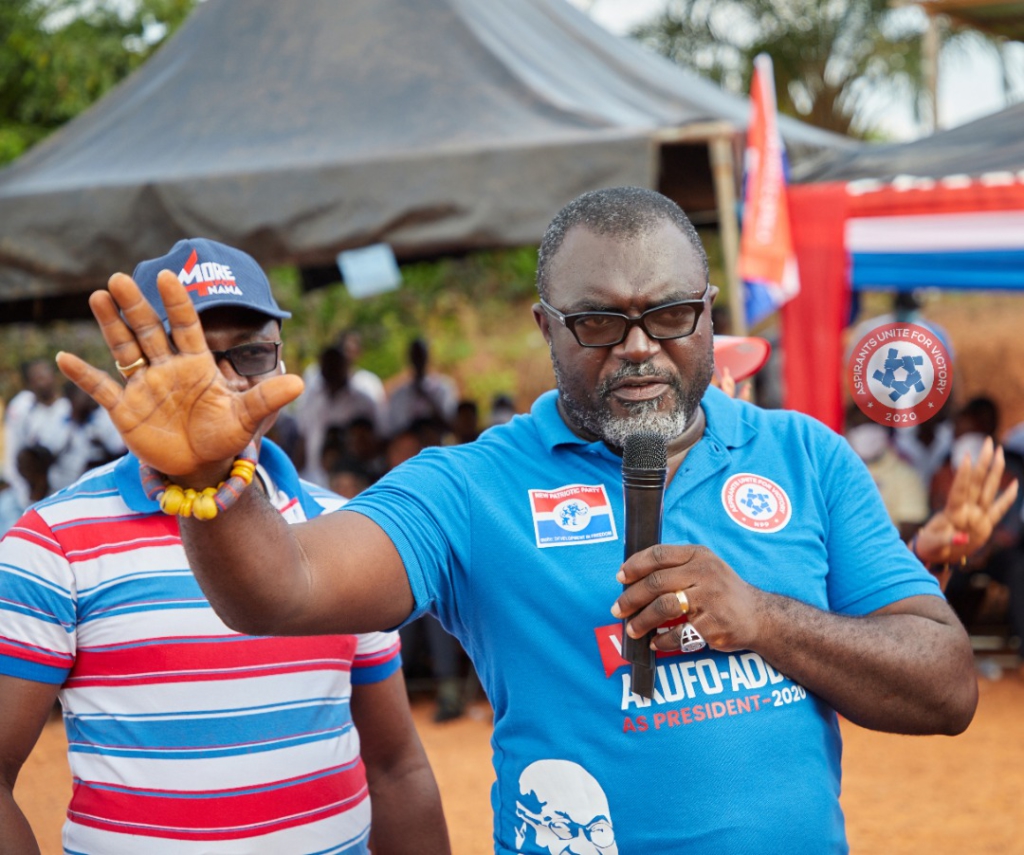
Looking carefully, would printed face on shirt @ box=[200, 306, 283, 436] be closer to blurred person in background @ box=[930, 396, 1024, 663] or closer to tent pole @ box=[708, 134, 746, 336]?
tent pole @ box=[708, 134, 746, 336]

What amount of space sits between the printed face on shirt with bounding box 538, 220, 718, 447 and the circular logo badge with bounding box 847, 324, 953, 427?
36cm

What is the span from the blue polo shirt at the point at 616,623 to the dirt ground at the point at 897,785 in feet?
12.3

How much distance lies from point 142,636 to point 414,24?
18.5ft

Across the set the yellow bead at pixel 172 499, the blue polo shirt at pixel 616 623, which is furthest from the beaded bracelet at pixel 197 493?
the blue polo shirt at pixel 616 623

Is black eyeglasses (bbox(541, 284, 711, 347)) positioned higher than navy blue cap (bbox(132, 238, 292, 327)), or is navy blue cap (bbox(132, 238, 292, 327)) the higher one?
navy blue cap (bbox(132, 238, 292, 327))

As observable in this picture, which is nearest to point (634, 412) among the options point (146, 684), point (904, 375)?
point (904, 375)

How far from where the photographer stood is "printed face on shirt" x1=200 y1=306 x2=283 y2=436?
2336 millimetres

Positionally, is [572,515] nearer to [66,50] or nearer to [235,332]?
[235,332]

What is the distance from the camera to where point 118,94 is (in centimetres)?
801

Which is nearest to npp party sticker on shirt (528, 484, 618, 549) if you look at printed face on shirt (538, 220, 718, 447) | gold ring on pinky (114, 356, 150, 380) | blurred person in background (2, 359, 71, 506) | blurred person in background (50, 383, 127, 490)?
printed face on shirt (538, 220, 718, 447)

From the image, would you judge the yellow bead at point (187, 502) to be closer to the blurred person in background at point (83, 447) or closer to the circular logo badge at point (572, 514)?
the circular logo badge at point (572, 514)

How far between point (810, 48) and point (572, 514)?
15082 millimetres

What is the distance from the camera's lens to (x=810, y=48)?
50.7ft

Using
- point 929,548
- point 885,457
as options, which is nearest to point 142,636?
point 929,548
